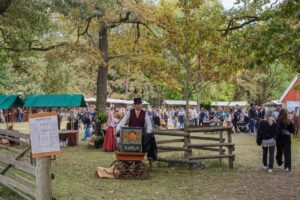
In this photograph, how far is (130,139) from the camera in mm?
11062

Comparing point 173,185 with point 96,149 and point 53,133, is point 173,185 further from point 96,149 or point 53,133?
point 96,149

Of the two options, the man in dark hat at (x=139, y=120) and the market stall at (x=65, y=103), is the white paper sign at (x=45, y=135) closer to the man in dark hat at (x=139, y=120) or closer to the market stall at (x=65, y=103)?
the man in dark hat at (x=139, y=120)


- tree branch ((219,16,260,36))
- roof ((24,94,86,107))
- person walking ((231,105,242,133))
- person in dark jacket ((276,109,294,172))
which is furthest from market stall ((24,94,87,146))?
person walking ((231,105,242,133))

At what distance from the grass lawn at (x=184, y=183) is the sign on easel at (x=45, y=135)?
3395 mm

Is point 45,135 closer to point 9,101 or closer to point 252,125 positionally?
point 9,101

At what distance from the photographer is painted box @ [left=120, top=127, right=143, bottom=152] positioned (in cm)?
1106

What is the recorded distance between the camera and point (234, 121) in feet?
105

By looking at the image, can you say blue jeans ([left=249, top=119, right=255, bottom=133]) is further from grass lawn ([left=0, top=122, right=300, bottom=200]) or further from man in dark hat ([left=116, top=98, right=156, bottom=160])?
man in dark hat ([left=116, top=98, right=156, bottom=160])

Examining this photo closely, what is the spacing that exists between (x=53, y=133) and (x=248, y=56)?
326 inches

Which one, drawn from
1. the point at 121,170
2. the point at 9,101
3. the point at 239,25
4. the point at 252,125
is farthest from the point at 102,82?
the point at 121,170

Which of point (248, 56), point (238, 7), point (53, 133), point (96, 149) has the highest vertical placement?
point (238, 7)

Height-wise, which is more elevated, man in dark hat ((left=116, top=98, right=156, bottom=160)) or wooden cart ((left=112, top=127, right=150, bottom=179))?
man in dark hat ((left=116, top=98, right=156, bottom=160))

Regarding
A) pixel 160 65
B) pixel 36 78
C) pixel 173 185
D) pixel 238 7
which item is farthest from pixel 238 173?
pixel 36 78

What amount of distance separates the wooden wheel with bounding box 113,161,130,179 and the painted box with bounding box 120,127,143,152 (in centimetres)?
48
